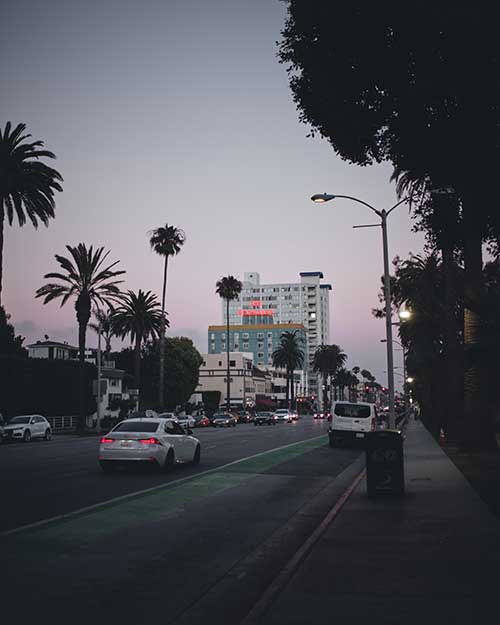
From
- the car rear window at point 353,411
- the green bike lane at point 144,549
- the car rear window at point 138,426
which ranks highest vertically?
the car rear window at point 353,411

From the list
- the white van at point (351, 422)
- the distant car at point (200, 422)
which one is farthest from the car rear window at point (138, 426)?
the distant car at point (200, 422)

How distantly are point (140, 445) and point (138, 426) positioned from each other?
802mm

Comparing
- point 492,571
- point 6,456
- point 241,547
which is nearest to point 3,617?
point 241,547

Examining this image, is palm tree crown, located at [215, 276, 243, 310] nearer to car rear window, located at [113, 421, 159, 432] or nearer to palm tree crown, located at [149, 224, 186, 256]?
palm tree crown, located at [149, 224, 186, 256]

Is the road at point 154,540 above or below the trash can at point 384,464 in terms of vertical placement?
below

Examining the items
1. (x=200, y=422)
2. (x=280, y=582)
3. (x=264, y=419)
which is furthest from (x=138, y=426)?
(x=264, y=419)

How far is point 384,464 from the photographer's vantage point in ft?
44.8

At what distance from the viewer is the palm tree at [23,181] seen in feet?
145

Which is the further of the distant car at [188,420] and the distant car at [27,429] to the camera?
the distant car at [188,420]

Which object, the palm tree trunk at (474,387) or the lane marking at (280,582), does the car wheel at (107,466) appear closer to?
the lane marking at (280,582)

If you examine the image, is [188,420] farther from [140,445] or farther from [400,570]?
[400,570]

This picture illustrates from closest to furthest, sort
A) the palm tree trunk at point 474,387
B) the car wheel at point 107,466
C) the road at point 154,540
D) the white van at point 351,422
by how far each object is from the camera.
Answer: the road at point 154,540
the car wheel at point 107,466
the palm tree trunk at point 474,387
the white van at point 351,422

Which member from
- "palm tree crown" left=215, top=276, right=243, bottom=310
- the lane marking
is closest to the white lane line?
the lane marking

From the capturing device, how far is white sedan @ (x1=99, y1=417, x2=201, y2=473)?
18.4 m
